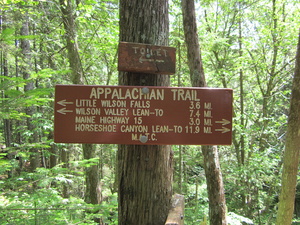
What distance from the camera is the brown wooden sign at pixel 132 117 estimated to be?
1416 mm

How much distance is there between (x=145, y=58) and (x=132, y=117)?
1.41ft

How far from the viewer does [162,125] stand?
1429 mm

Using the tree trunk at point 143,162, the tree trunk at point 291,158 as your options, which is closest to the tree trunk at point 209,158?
the tree trunk at point 291,158

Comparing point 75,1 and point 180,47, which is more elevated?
point 75,1

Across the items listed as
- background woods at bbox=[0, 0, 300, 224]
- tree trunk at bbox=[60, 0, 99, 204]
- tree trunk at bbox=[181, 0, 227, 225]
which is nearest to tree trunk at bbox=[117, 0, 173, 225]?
background woods at bbox=[0, 0, 300, 224]

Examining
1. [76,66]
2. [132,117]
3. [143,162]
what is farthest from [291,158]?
[76,66]

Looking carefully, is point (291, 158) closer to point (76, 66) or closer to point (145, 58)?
point (145, 58)

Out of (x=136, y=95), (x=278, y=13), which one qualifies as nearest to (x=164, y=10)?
(x=136, y=95)

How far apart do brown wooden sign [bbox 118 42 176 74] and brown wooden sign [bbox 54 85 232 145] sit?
0.52ft

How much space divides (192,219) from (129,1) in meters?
5.91

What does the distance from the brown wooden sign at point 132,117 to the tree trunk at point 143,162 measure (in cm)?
17

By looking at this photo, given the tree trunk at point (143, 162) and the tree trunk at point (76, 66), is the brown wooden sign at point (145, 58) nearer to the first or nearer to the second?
the tree trunk at point (143, 162)

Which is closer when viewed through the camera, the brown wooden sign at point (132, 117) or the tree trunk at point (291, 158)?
the brown wooden sign at point (132, 117)

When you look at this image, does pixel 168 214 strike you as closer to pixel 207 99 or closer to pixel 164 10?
pixel 207 99
